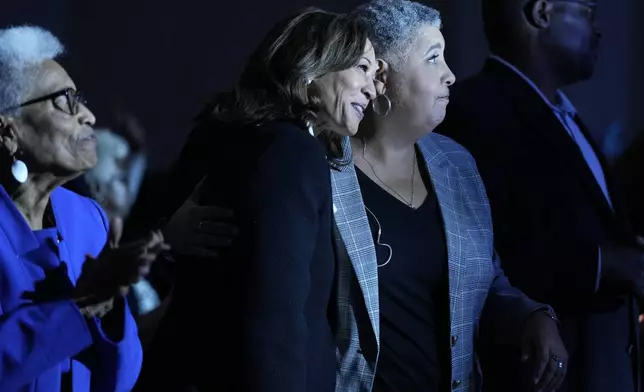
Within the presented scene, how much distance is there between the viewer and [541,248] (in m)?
2.26

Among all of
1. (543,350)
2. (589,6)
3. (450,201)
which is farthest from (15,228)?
(589,6)

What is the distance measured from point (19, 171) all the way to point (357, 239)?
60 cm

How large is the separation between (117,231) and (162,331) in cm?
26

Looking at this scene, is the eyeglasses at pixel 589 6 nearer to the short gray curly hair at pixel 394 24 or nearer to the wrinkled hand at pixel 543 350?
the short gray curly hair at pixel 394 24

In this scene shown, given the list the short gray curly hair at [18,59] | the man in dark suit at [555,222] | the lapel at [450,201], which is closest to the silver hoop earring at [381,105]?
the lapel at [450,201]

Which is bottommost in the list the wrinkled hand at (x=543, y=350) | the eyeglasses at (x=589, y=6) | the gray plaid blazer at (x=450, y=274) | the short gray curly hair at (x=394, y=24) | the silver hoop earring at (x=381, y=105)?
the wrinkled hand at (x=543, y=350)

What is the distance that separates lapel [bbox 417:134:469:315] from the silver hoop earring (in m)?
0.12

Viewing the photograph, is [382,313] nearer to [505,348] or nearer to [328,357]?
[328,357]

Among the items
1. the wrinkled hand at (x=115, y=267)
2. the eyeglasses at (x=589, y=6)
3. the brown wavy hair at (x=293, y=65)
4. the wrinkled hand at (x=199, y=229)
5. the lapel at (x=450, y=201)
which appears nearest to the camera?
the wrinkled hand at (x=115, y=267)

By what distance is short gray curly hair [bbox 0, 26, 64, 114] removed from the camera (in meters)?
1.44

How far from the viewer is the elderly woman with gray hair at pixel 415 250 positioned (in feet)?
5.62

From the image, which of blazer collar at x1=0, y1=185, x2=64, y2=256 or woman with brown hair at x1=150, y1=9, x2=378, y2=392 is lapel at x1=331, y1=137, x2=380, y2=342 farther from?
blazer collar at x1=0, y1=185, x2=64, y2=256

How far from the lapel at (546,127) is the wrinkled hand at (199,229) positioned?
1.14 m

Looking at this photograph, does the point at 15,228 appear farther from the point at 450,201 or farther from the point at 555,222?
the point at 555,222
